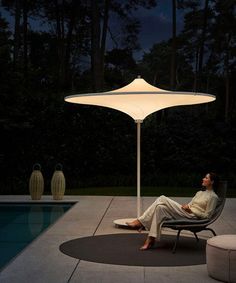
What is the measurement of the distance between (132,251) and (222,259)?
2.09 meters

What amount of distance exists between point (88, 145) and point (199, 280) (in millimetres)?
14717

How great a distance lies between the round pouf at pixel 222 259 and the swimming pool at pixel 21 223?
2.70m

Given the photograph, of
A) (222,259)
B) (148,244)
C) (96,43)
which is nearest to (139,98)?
(148,244)

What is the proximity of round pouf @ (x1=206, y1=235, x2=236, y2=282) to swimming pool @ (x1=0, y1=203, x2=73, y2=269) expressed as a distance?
270 centimetres

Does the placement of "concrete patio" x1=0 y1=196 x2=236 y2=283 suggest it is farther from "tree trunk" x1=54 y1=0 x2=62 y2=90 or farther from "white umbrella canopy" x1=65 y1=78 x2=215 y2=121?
"tree trunk" x1=54 y1=0 x2=62 y2=90

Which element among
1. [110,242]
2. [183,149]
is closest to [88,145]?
[183,149]

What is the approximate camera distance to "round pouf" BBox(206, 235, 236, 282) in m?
5.64

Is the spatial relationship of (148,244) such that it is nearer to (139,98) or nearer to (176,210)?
(176,210)

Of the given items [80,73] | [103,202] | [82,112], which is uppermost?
[80,73]

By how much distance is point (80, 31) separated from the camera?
126ft

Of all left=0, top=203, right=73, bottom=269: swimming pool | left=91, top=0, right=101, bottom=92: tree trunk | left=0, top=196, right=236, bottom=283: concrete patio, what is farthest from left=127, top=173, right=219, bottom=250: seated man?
left=91, top=0, right=101, bottom=92: tree trunk

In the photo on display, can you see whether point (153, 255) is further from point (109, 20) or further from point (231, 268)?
point (109, 20)

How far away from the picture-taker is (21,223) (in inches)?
443

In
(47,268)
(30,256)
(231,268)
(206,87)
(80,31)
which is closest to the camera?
(231,268)
